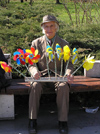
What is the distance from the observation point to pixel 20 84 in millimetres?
3629

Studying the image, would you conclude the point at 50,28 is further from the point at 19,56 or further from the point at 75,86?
the point at 75,86

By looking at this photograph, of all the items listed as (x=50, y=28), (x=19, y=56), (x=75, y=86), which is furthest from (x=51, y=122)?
(x=50, y=28)

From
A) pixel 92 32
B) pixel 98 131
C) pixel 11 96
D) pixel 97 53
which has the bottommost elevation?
pixel 98 131

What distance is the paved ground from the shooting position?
323 cm

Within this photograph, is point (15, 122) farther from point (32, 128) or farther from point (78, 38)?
point (78, 38)

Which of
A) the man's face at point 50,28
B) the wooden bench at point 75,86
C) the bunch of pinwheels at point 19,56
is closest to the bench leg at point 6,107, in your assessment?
the wooden bench at point 75,86

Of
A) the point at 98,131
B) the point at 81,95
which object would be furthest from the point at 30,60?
the point at 81,95

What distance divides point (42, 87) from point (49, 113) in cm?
72

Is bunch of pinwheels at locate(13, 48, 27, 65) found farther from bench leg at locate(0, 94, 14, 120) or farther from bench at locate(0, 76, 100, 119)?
bench leg at locate(0, 94, 14, 120)

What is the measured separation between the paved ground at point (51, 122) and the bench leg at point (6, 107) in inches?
3.8

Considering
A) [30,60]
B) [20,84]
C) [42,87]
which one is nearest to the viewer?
[30,60]

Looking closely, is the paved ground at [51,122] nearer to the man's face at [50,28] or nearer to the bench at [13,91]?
the bench at [13,91]

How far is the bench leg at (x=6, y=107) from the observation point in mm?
3543

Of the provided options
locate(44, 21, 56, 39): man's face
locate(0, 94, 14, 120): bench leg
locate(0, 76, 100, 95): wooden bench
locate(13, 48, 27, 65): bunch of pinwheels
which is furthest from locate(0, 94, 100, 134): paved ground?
locate(44, 21, 56, 39): man's face
